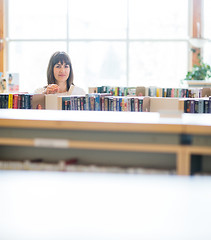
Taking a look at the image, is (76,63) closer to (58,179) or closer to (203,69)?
(203,69)

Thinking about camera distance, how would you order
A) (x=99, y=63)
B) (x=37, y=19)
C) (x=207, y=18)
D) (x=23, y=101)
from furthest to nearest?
(x=37, y=19), (x=99, y=63), (x=207, y=18), (x=23, y=101)

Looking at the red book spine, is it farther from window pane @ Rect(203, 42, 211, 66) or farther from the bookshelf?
window pane @ Rect(203, 42, 211, 66)

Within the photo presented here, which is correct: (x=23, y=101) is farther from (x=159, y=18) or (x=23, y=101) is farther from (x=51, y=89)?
(x=159, y=18)

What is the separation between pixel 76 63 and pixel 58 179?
8.10 metres

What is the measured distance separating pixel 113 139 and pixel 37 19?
856 centimetres

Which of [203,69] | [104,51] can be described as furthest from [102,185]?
[104,51]

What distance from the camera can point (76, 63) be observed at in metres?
10.3

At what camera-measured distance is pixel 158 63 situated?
1016 cm

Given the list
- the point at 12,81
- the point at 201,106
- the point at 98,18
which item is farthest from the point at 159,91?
the point at 98,18

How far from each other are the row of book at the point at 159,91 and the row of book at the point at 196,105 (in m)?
1.54

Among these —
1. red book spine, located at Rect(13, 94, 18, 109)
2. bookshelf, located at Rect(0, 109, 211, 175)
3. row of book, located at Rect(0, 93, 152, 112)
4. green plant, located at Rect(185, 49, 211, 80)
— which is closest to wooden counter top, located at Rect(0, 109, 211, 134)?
bookshelf, located at Rect(0, 109, 211, 175)

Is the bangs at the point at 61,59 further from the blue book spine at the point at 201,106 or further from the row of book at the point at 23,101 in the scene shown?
the blue book spine at the point at 201,106

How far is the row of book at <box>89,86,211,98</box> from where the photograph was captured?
6758mm

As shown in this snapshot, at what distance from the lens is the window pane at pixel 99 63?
405 inches
